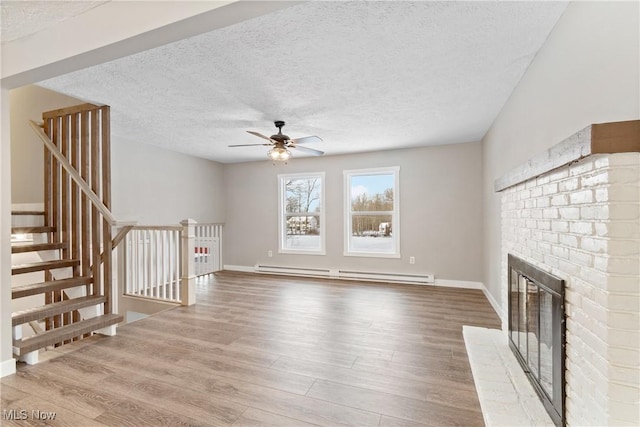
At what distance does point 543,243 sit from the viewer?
184 cm

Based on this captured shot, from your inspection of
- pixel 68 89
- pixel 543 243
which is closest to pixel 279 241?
pixel 68 89

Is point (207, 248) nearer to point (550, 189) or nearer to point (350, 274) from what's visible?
point (350, 274)

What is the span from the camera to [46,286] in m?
2.94

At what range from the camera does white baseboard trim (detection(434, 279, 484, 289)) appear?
16.0 feet

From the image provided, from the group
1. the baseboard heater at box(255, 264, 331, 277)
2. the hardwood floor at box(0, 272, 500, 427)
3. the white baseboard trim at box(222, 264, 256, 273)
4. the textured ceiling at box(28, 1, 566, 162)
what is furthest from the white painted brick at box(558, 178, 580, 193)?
the white baseboard trim at box(222, 264, 256, 273)

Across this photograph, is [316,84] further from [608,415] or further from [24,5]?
[608,415]

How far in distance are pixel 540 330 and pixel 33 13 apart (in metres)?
3.85

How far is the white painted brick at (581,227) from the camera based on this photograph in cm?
130

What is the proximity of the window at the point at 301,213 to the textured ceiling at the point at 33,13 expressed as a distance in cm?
444

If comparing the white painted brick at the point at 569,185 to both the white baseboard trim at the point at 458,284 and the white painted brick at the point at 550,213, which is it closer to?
the white painted brick at the point at 550,213

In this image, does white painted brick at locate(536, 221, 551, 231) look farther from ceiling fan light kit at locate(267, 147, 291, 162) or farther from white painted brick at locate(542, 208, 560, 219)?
ceiling fan light kit at locate(267, 147, 291, 162)

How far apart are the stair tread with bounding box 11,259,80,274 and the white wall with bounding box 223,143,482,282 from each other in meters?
3.49

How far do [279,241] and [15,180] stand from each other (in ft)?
14.6

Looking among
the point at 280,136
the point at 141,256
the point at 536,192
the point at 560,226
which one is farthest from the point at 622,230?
the point at 141,256
